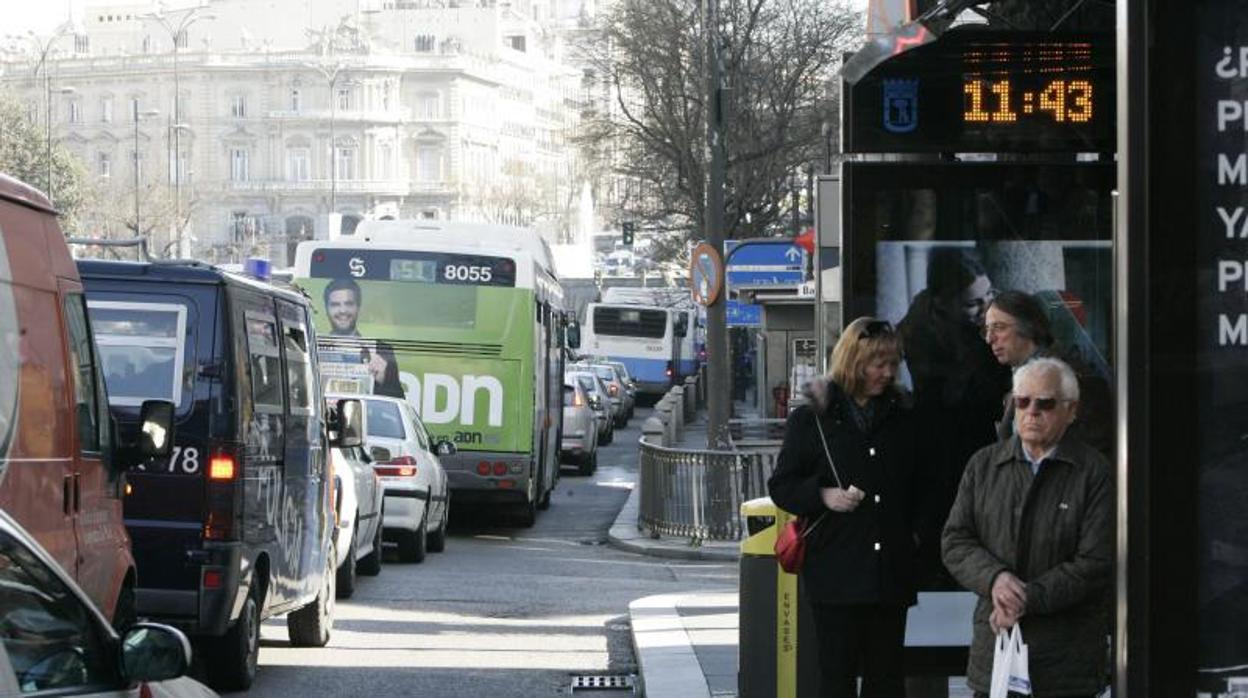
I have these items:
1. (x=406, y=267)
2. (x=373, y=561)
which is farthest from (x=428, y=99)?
(x=373, y=561)

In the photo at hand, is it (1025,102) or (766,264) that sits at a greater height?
(1025,102)

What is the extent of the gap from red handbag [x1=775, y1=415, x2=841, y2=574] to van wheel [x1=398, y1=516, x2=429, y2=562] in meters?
13.2

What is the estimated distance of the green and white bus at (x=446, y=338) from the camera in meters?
24.4

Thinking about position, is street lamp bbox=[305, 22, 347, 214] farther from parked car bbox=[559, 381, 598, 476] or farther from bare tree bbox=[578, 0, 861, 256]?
parked car bbox=[559, 381, 598, 476]

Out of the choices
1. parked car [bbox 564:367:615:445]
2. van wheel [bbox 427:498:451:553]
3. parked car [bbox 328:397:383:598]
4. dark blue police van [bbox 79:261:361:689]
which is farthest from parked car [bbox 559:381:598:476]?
dark blue police van [bbox 79:261:361:689]

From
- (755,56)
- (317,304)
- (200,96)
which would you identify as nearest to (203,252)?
(200,96)

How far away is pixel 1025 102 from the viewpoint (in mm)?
9539

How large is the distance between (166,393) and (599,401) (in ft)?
125

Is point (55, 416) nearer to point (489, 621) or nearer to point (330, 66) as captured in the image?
point (489, 621)

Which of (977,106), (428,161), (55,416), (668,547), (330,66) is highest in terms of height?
(330,66)

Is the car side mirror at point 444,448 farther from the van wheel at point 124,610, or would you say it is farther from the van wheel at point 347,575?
the van wheel at point 124,610

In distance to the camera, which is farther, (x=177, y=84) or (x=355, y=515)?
(x=177, y=84)

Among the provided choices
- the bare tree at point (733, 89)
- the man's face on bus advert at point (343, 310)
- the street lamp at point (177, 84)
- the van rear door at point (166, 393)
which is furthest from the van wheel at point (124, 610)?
the street lamp at point (177, 84)

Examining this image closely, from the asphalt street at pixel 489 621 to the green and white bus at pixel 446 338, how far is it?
108cm
